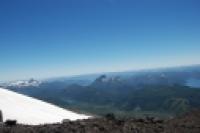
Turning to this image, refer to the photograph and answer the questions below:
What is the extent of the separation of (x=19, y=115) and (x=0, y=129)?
32.4 ft

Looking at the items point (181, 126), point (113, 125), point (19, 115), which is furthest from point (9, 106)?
point (181, 126)

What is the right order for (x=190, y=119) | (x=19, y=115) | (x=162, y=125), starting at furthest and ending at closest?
(x=19, y=115), (x=190, y=119), (x=162, y=125)

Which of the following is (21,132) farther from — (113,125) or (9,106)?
(9,106)

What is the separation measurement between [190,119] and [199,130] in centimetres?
266

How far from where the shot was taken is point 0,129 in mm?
16000

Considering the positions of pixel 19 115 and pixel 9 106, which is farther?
pixel 9 106

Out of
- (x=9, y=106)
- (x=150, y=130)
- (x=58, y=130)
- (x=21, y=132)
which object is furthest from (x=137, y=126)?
(x=9, y=106)

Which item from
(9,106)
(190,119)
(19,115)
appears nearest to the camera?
(190,119)

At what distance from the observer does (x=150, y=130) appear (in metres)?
15.6

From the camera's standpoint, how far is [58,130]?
1541cm

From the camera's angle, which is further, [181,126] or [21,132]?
[181,126]

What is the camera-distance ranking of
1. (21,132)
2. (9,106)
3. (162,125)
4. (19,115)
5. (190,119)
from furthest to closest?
(9,106), (19,115), (190,119), (162,125), (21,132)

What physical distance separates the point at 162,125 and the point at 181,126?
3.35 ft

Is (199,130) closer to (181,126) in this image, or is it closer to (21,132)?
(181,126)
